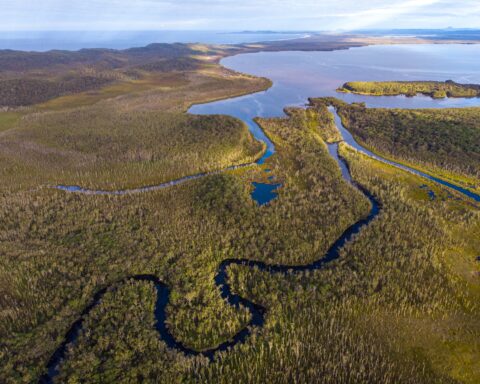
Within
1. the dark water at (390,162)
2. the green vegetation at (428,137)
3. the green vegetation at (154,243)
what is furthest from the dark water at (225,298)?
the green vegetation at (428,137)

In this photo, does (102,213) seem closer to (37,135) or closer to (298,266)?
(298,266)

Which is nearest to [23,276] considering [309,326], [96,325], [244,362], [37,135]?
[96,325]

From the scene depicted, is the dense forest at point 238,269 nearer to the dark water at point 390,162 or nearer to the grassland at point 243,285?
the grassland at point 243,285

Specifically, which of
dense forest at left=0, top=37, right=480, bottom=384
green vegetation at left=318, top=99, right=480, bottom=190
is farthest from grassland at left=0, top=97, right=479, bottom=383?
green vegetation at left=318, top=99, right=480, bottom=190

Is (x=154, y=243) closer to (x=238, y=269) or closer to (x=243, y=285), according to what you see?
(x=238, y=269)

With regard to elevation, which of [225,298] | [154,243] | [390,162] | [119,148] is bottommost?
[225,298]

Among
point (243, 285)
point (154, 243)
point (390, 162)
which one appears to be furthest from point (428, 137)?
point (154, 243)

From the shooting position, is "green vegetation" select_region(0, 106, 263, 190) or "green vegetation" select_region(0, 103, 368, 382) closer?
"green vegetation" select_region(0, 103, 368, 382)

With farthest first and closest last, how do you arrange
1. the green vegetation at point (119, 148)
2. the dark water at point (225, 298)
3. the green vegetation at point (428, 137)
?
the green vegetation at point (428, 137)
the green vegetation at point (119, 148)
the dark water at point (225, 298)

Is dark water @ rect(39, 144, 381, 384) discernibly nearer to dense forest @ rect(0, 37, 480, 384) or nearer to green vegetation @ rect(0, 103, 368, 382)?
dense forest @ rect(0, 37, 480, 384)
